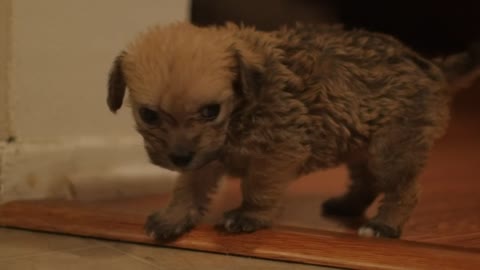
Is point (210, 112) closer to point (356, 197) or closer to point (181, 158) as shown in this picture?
point (181, 158)

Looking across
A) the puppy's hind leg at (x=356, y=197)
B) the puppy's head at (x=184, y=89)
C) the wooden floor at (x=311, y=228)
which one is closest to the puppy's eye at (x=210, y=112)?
the puppy's head at (x=184, y=89)

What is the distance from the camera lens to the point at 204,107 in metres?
1.55

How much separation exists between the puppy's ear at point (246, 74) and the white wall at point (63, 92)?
2.59 feet

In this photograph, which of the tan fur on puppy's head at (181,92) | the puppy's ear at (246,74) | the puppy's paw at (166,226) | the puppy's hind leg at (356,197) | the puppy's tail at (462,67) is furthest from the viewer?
the puppy's hind leg at (356,197)

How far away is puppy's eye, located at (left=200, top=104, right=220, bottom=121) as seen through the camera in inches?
61.5

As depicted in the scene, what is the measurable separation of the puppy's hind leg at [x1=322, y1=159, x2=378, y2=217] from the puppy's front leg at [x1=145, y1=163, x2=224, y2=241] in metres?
0.57

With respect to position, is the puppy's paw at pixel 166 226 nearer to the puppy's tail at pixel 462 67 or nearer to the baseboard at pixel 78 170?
the baseboard at pixel 78 170

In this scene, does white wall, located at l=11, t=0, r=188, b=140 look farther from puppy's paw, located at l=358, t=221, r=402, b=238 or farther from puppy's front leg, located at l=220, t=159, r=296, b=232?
puppy's paw, located at l=358, t=221, r=402, b=238

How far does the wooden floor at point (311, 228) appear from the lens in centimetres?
167

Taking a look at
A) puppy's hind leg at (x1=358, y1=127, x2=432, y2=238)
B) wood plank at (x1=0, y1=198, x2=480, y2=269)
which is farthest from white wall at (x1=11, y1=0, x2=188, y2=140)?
puppy's hind leg at (x1=358, y1=127, x2=432, y2=238)

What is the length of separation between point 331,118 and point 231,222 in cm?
41

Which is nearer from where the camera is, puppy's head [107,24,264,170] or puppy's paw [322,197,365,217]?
puppy's head [107,24,264,170]

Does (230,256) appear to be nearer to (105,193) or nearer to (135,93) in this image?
(135,93)

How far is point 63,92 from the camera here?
7.34 ft
